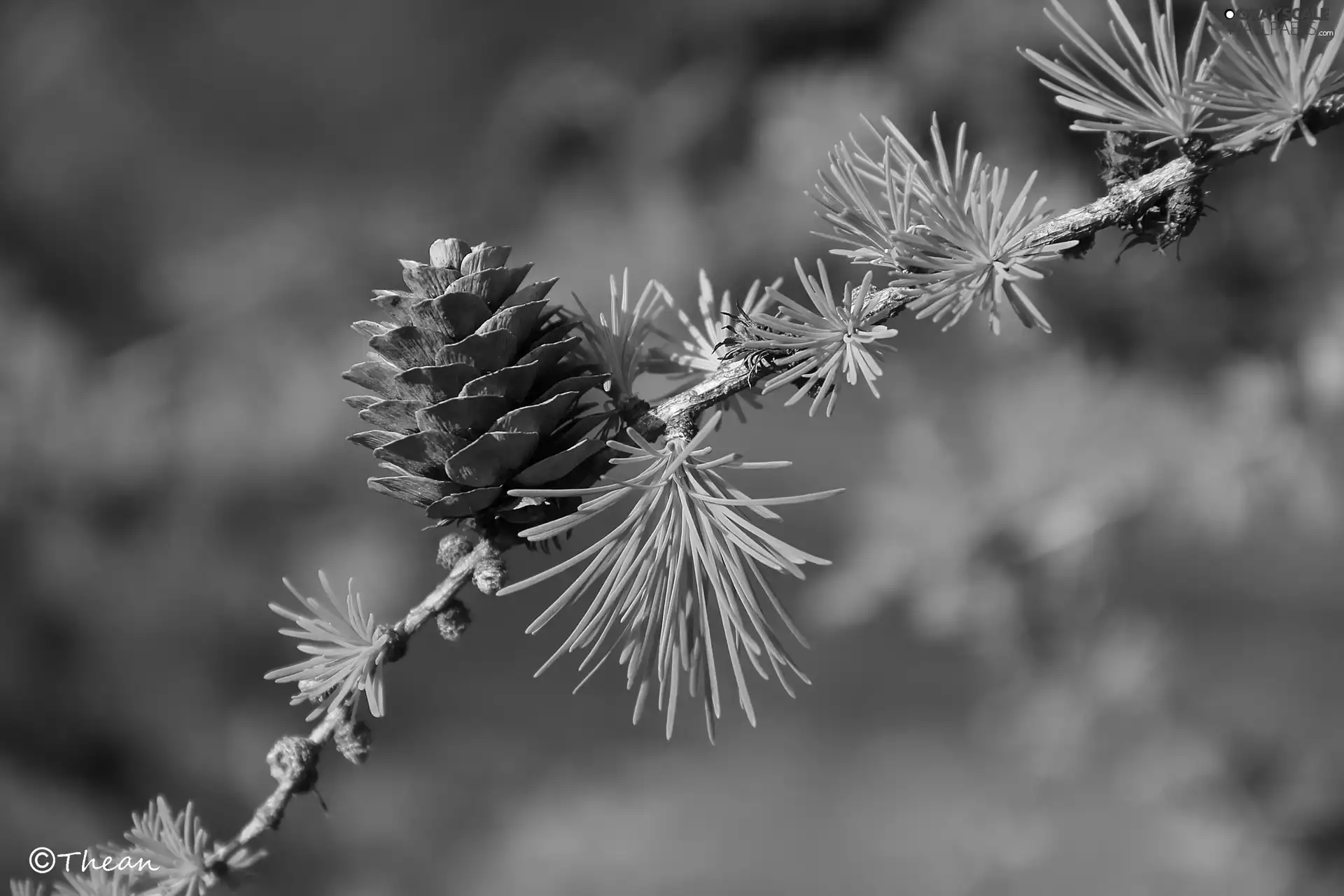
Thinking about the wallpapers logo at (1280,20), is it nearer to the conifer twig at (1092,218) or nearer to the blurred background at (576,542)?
the conifer twig at (1092,218)

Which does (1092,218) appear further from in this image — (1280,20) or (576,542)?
(576,542)

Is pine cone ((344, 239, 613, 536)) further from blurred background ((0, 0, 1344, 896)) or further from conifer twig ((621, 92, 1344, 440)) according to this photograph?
blurred background ((0, 0, 1344, 896))

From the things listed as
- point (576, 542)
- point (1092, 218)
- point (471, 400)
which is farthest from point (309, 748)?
point (576, 542)

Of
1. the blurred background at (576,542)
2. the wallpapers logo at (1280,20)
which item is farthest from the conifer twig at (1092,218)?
the blurred background at (576,542)

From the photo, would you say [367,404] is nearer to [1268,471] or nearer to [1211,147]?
[1211,147]

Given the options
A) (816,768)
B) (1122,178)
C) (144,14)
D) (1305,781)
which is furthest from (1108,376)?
(144,14)

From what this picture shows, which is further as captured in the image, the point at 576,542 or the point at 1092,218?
the point at 576,542
